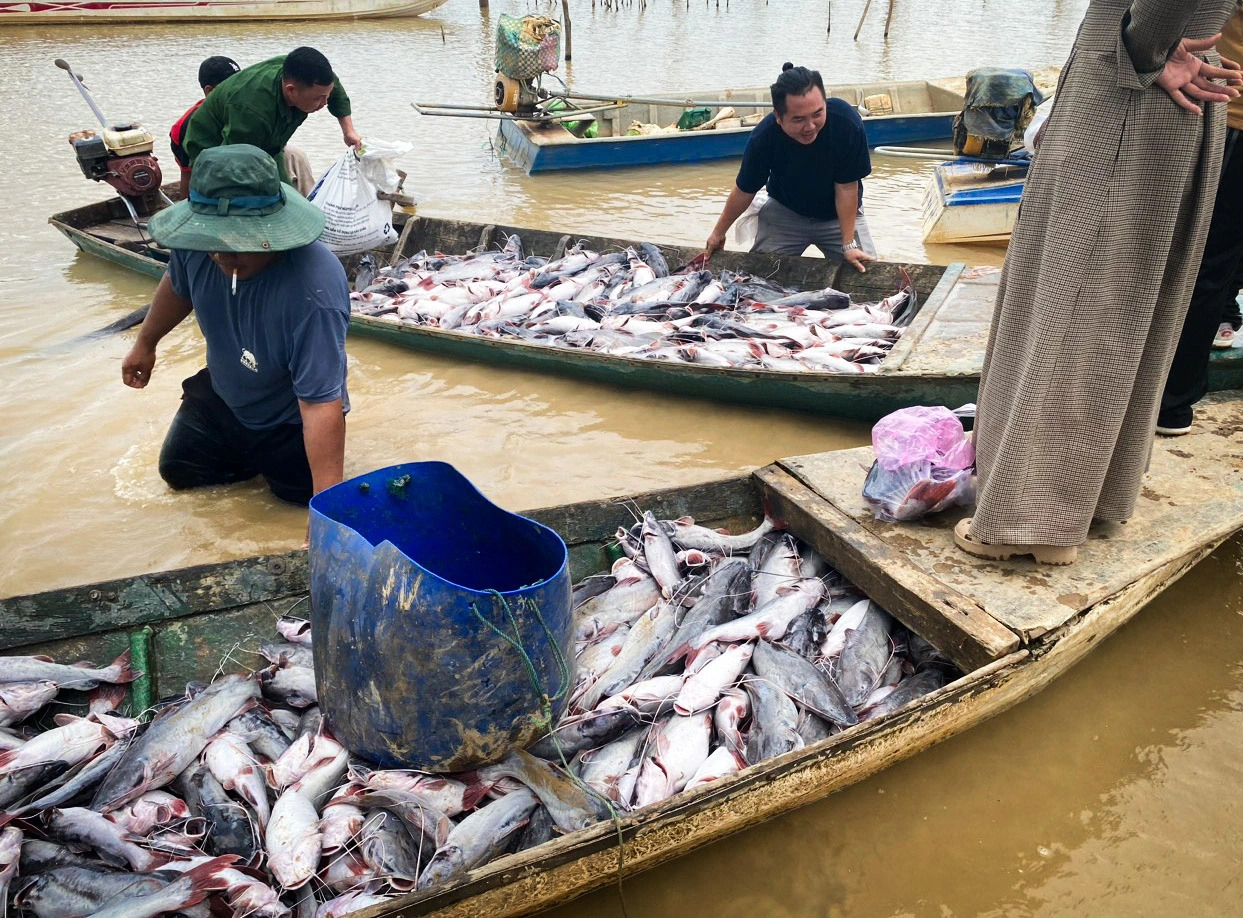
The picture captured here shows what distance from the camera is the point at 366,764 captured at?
2988mm

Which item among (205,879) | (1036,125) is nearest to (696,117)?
(1036,125)

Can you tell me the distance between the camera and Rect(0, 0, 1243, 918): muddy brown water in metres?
3.12

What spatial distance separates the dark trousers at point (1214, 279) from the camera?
3699mm

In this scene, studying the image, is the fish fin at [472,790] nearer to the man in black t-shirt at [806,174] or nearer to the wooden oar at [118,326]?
the man in black t-shirt at [806,174]

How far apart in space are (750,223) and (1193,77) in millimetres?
5420

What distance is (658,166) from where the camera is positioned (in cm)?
1368

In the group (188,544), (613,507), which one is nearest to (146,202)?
(188,544)

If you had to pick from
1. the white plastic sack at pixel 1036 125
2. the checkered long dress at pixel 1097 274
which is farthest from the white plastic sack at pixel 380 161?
the checkered long dress at pixel 1097 274

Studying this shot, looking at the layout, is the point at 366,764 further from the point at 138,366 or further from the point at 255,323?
the point at 138,366

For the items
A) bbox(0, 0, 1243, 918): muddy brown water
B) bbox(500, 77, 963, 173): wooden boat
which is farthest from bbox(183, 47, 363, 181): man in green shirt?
bbox(500, 77, 963, 173): wooden boat

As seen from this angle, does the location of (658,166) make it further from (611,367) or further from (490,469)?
(490,469)

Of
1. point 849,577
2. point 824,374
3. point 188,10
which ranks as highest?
point 188,10

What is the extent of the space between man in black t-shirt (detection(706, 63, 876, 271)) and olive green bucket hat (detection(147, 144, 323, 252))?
12.9ft

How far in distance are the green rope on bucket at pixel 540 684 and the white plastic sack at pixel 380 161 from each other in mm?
6252
